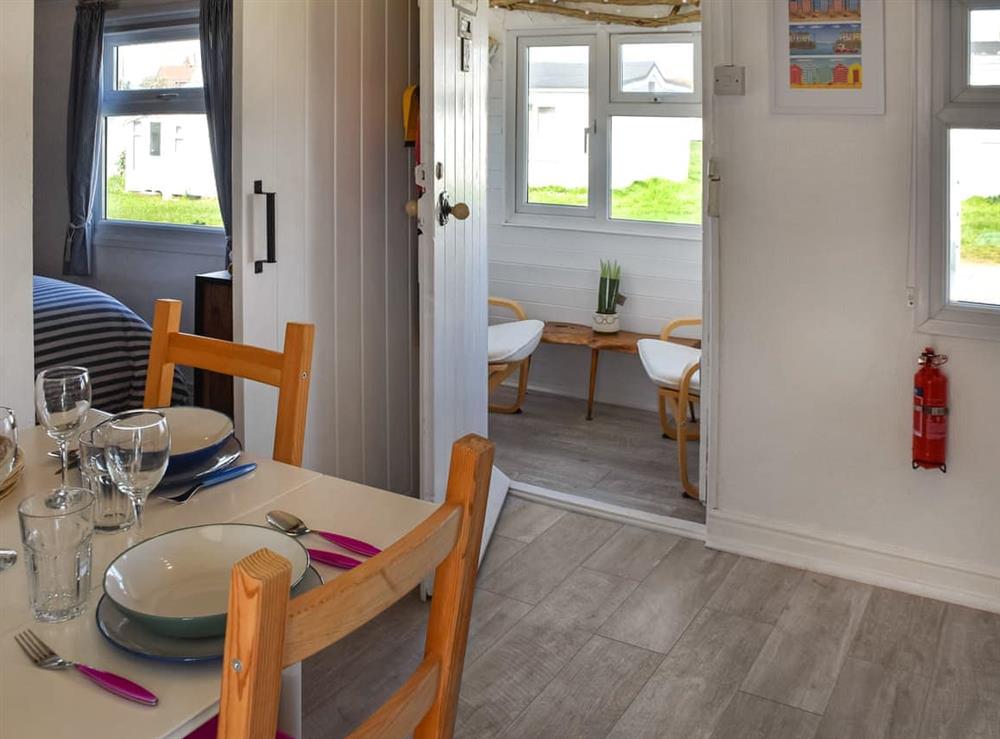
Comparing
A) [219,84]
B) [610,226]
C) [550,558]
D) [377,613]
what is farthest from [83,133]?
[377,613]

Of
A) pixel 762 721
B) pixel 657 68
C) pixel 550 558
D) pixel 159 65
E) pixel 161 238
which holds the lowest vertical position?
pixel 762 721

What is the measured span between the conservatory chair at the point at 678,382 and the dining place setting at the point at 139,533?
7.63 ft

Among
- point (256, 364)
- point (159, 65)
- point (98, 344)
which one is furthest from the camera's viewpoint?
point (159, 65)

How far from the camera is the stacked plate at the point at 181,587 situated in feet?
3.63

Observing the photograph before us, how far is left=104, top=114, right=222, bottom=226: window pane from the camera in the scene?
17.9 ft

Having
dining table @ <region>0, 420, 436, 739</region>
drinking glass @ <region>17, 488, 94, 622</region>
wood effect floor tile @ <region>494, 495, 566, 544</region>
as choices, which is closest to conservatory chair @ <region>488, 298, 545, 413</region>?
wood effect floor tile @ <region>494, 495, 566, 544</region>

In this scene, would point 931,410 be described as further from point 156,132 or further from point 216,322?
point 156,132

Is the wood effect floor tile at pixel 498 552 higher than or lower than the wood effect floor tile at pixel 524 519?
lower

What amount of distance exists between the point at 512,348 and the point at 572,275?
903 mm

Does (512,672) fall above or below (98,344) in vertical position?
below

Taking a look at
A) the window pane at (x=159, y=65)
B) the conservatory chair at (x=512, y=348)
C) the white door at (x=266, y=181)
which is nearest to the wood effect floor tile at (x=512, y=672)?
the white door at (x=266, y=181)

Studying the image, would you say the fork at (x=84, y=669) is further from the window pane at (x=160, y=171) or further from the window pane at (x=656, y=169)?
the window pane at (x=160, y=171)

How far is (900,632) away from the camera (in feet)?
9.11

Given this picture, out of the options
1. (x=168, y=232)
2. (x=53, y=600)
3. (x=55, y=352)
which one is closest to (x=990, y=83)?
(x=53, y=600)
